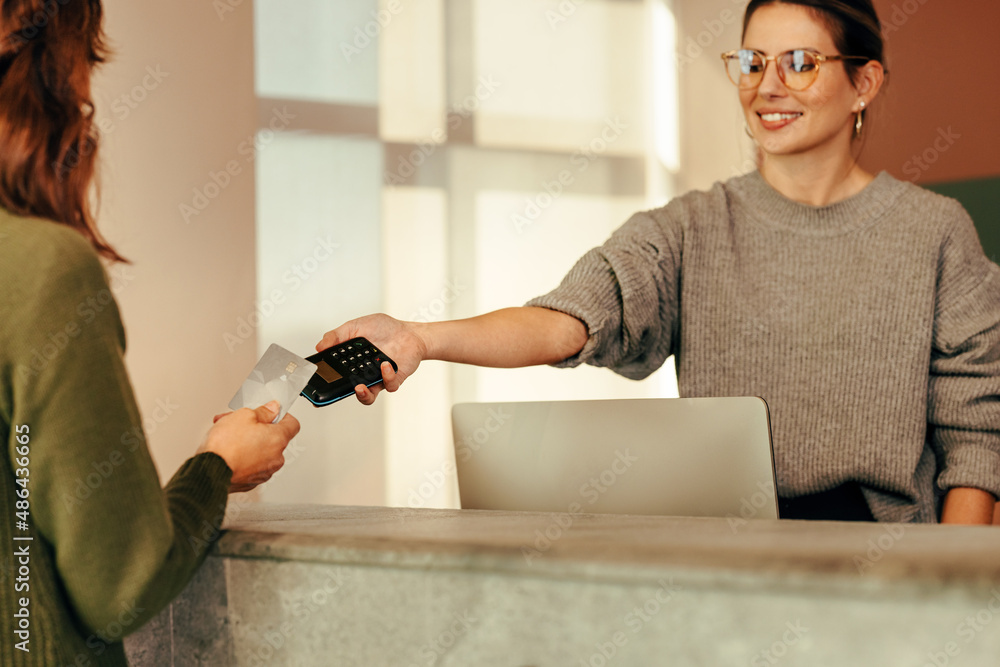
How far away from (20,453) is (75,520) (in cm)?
7

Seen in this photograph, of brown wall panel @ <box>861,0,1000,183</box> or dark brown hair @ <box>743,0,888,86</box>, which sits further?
brown wall panel @ <box>861,0,1000,183</box>

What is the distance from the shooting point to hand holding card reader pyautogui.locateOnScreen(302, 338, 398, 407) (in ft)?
3.07

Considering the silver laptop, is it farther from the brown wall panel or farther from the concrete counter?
the brown wall panel

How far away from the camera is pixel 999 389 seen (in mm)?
1460

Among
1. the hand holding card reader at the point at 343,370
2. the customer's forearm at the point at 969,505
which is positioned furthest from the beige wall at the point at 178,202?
the customer's forearm at the point at 969,505

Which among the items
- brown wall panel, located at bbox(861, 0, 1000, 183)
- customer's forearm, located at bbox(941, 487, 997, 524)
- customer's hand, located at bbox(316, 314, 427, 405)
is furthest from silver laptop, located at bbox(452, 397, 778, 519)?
brown wall panel, located at bbox(861, 0, 1000, 183)

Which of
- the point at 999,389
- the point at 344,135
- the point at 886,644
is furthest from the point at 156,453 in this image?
the point at 886,644

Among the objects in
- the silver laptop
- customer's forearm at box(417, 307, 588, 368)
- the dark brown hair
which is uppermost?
the dark brown hair

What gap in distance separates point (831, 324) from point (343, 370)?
35.5 inches

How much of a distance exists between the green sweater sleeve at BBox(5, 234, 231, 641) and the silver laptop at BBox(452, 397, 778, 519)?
0.44 m

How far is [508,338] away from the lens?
4.21ft

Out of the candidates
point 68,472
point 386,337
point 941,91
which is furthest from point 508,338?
point 941,91

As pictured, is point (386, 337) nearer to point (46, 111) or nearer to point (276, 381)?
point (276, 381)

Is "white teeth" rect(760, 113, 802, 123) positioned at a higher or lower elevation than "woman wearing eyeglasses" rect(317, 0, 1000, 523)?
higher
